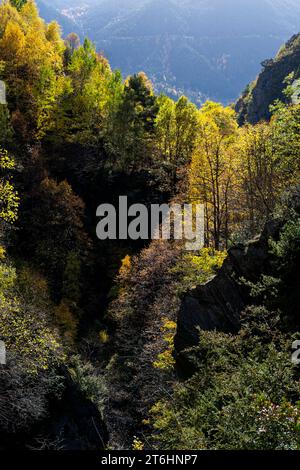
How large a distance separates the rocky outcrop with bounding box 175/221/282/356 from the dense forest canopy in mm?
120

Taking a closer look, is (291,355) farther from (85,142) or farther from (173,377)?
(85,142)

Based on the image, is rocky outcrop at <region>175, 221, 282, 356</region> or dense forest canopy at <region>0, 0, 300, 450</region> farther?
rocky outcrop at <region>175, 221, 282, 356</region>

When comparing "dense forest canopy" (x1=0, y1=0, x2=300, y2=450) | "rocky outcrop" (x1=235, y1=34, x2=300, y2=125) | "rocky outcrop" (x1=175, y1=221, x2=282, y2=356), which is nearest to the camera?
"dense forest canopy" (x1=0, y1=0, x2=300, y2=450)

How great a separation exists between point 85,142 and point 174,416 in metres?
44.2

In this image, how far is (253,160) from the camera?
33469mm

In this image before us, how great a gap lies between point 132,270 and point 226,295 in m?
22.4

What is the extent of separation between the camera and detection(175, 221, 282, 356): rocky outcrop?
21686 mm

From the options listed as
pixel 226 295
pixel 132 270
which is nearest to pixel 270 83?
pixel 132 270

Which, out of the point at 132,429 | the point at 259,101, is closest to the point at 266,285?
the point at 132,429

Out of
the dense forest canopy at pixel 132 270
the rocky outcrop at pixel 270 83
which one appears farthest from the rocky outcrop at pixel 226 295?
the rocky outcrop at pixel 270 83

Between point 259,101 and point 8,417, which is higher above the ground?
point 259,101

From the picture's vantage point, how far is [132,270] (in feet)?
147

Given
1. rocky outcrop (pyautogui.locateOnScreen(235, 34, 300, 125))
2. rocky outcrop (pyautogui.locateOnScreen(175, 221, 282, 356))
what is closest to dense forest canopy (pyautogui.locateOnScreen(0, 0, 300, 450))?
rocky outcrop (pyautogui.locateOnScreen(175, 221, 282, 356))

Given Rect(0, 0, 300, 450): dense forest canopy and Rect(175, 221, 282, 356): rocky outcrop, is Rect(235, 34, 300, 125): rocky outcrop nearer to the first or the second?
Rect(0, 0, 300, 450): dense forest canopy
